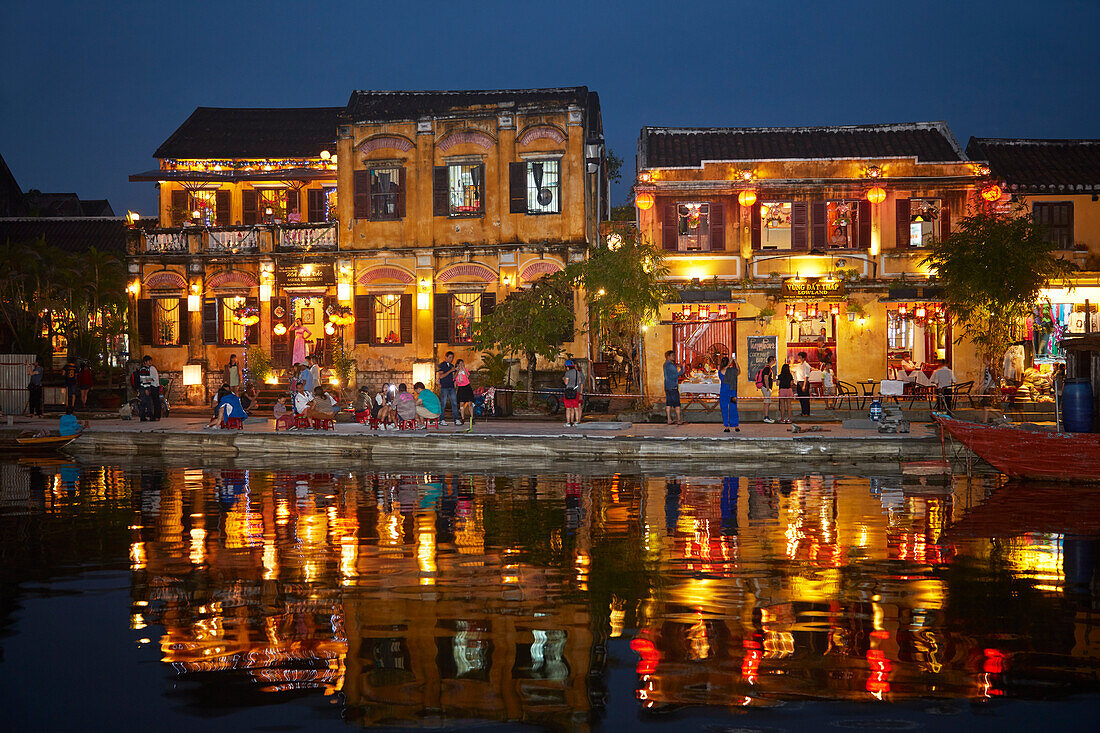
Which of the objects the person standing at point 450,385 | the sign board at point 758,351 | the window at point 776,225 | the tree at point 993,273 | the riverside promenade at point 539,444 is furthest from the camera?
the window at point 776,225

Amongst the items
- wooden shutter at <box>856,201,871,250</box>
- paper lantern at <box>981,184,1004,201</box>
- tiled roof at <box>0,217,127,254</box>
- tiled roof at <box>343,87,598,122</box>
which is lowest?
wooden shutter at <box>856,201,871,250</box>

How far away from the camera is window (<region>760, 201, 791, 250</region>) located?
29.0 meters

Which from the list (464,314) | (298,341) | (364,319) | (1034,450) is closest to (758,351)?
(464,314)

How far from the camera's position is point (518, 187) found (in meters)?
30.6

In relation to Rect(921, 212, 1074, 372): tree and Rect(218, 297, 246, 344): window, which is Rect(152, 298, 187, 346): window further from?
Rect(921, 212, 1074, 372): tree

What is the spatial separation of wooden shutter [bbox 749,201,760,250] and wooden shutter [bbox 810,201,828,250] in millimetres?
Result: 1520

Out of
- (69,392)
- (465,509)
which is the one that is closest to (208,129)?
(69,392)

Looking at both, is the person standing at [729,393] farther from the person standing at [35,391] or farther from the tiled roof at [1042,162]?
the person standing at [35,391]

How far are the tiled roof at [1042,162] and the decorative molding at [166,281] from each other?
25.8 m

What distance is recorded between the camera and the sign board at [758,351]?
93.6 ft

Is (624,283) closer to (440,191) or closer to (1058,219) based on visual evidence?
(440,191)

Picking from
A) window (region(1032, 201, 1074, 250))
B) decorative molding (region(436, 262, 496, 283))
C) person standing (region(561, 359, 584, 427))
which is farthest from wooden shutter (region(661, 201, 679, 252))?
window (region(1032, 201, 1074, 250))

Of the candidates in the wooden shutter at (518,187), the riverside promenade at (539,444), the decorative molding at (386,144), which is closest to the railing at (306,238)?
the decorative molding at (386,144)

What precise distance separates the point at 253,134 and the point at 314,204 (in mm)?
3845
